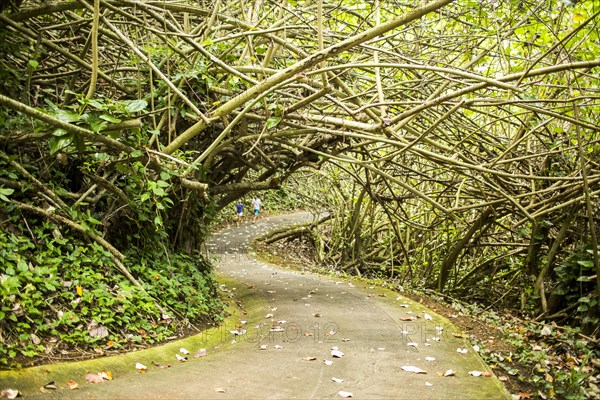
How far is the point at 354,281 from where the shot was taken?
1073 cm

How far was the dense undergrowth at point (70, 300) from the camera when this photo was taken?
13.3ft

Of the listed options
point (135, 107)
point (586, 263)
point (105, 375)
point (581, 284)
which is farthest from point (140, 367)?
point (581, 284)

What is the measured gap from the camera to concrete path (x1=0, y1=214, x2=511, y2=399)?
13.1 feet

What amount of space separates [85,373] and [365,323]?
3675mm

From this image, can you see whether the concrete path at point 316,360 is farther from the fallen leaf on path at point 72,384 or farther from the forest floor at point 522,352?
the forest floor at point 522,352

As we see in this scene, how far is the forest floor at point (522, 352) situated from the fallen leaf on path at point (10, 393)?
3678 millimetres

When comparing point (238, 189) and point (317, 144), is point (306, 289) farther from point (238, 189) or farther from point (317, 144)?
point (317, 144)

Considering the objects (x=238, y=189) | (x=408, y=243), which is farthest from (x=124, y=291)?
(x=408, y=243)

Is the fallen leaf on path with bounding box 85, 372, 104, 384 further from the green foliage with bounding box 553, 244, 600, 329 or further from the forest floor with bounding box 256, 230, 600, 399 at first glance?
the green foliage with bounding box 553, 244, 600, 329

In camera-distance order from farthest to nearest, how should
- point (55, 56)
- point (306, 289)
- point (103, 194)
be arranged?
1. point (306, 289)
2. point (55, 56)
3. point (103, 194)

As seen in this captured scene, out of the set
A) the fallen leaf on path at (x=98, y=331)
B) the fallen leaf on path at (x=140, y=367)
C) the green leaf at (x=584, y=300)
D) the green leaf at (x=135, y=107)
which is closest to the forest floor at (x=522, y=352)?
the green leaf at (x=584, y=300)

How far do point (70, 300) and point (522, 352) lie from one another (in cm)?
458

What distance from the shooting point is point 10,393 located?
3.36 meters

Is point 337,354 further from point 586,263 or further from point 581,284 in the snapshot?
point 581,284
